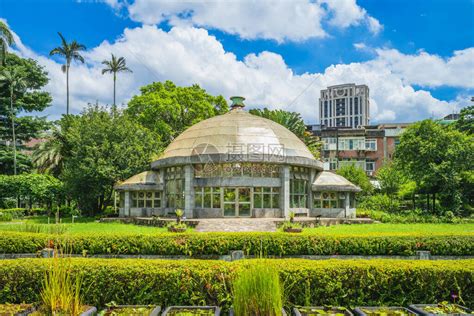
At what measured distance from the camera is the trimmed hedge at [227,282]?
640cm

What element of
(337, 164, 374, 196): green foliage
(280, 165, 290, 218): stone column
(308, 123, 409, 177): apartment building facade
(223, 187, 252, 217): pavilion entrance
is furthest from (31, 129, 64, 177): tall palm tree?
(308, 123, 409, 177): apartment building facade

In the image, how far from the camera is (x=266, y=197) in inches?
999

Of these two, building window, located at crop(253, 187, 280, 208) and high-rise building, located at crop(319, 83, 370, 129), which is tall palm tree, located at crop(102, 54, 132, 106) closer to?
building window, located at crop(253, 187, 280, 208)

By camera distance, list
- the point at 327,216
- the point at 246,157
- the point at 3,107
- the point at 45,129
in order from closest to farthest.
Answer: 1. the point at 246,157
2. the point at 327,216
3. the point at 3,107
4. the point at 45,129

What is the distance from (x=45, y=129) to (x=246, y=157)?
27.6 metres

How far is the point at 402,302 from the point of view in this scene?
21.7 ft

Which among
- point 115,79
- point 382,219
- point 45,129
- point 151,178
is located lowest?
point 382,219

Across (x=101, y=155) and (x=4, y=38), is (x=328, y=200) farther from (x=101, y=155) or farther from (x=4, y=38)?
(x=4, y=38)

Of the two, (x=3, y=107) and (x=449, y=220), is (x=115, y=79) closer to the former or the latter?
(x=3, y=107)

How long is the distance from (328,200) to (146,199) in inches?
526

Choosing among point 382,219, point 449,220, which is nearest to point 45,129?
point 382,219

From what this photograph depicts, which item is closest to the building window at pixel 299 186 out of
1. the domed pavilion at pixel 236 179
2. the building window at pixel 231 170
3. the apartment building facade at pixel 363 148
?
the domed pavilion at pixel 236 179

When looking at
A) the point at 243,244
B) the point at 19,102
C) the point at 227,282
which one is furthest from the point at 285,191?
the point at 19,102

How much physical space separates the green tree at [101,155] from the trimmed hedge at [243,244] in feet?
54.8
